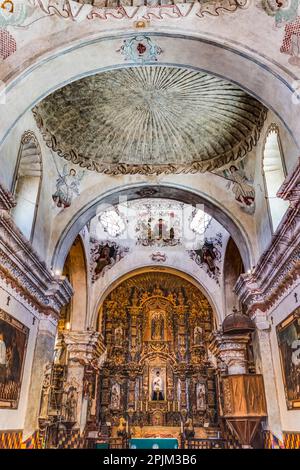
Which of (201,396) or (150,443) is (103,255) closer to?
(150,443)

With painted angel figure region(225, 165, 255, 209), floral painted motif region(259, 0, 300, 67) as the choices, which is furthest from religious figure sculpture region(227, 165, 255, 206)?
floral painted motif region(259, 0, 300, 67)

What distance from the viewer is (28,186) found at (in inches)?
351

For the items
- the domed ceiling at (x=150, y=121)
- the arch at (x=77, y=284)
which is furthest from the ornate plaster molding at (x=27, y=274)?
the arch at (x=77, y=284)

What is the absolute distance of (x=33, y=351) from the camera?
8.55m

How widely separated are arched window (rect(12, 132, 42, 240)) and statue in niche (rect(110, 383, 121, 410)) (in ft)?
37.8

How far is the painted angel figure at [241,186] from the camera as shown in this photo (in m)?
9.74

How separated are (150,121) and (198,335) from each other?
11989 mm

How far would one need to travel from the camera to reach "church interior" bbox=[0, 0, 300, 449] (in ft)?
19.6

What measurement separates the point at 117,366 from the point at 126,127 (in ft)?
40.0

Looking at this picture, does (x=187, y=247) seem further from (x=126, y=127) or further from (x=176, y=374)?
(x=126, y=127)

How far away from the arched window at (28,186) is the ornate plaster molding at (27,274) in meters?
0.86

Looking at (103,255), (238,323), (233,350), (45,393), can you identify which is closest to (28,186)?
(45,393)

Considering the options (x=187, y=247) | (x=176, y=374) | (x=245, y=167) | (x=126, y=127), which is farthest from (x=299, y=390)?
(x=176, y=374)

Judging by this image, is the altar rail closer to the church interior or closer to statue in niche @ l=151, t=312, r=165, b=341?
the church interior
